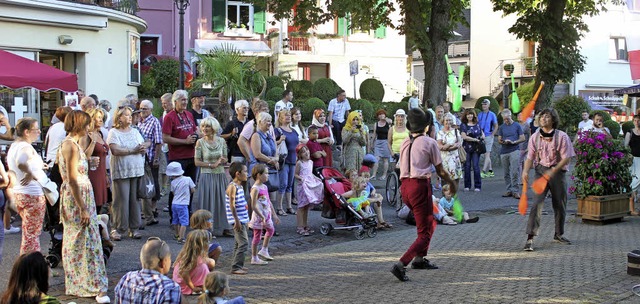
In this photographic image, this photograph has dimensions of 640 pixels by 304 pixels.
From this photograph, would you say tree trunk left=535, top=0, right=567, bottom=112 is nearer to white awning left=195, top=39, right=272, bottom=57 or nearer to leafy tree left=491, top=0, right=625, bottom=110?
leafy tree left=491, top=0, right=625, bottom=110

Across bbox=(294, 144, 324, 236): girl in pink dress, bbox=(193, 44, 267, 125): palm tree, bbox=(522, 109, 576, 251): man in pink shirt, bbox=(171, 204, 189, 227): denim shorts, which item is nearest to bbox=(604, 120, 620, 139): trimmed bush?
bbox=(193, 44, 267, 125): palm tree

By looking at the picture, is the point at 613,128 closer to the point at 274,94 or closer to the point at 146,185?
the point at 274,94

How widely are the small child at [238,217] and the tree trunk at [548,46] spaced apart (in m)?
19.9

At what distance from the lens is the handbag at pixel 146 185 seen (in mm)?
11312

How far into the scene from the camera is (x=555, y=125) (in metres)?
10.9

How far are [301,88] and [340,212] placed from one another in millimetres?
16808

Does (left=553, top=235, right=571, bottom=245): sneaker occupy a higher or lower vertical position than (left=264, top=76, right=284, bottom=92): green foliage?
lower

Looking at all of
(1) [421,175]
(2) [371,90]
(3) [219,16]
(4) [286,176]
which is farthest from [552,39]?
(1) [421,175]

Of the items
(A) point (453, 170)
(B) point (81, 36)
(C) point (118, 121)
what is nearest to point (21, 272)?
(C) point (118, 121)

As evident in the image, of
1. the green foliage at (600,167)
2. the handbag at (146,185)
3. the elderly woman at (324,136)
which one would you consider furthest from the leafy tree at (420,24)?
the handbag at (146,185)

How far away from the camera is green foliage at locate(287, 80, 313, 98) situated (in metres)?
27.9

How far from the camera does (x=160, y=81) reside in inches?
1158

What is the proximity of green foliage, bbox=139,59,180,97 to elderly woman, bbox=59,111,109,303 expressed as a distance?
2202cm

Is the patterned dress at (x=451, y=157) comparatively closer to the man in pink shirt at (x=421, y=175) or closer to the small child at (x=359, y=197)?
the small child at (x=359, y=197)
